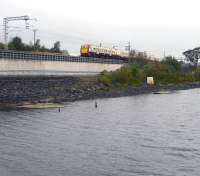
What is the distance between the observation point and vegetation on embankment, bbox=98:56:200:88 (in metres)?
86.3

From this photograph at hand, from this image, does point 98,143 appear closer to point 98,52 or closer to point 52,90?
point 52,90

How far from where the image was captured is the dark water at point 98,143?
24.5 m

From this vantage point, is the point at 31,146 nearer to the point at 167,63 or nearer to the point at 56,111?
the point at 56,111

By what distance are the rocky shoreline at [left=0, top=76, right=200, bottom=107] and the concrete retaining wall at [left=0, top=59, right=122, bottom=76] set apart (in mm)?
1730

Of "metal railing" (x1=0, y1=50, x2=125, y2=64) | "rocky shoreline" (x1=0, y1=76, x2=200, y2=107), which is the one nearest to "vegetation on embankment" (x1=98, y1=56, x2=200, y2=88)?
"metal railing" (x1=0, y1=50, x2=125, y2=64)

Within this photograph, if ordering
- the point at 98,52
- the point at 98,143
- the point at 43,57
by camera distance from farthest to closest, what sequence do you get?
1. the point at 98,52
2. the point at 43,57
3. the point at 98,143

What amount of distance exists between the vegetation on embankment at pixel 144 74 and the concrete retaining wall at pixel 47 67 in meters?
2.15

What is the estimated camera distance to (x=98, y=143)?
103 feet

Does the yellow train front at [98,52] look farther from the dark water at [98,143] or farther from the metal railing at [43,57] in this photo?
the dark water at [98,143]

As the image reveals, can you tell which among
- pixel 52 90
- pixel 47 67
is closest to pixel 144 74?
pixel 47 67

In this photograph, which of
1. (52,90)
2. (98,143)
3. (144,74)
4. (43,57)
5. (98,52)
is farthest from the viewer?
(144,74)

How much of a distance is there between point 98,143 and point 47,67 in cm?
3987

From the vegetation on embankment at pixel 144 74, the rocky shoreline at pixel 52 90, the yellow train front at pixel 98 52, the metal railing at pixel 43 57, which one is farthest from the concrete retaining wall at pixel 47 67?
the yellow train front at pixel 98 52

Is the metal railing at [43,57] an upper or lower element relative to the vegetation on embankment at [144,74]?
upper
